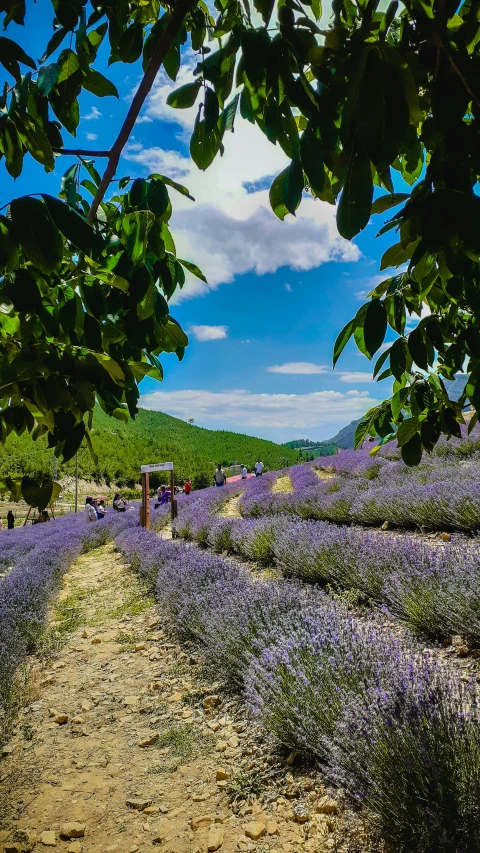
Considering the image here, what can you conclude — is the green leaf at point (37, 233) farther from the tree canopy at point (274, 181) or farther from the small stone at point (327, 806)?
the small stone at point (327, 806)

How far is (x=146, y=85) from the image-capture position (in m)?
0.92

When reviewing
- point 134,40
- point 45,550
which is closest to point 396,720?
point 134,40

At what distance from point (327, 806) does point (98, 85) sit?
272cm

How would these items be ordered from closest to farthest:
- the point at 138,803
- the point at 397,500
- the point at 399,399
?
the point at 399,399, the point at 138,803, the point at 397,500

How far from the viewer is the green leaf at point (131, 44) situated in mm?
1045

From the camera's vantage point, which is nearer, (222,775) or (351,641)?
(222,775)

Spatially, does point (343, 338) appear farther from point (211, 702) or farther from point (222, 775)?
point (211, 702)

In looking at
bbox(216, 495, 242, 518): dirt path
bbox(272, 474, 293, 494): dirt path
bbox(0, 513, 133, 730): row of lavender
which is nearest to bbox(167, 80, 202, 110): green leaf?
bbox(0, 513, 133, 730): row of lavender

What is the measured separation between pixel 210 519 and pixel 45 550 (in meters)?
3.24

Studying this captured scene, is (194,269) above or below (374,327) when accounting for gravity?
above

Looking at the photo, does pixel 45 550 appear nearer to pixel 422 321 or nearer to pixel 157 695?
pixel 157 695

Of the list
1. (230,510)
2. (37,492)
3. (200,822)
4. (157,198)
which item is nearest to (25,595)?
(200,822)

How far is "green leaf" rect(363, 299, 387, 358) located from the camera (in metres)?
0.83

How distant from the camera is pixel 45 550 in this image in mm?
8492
